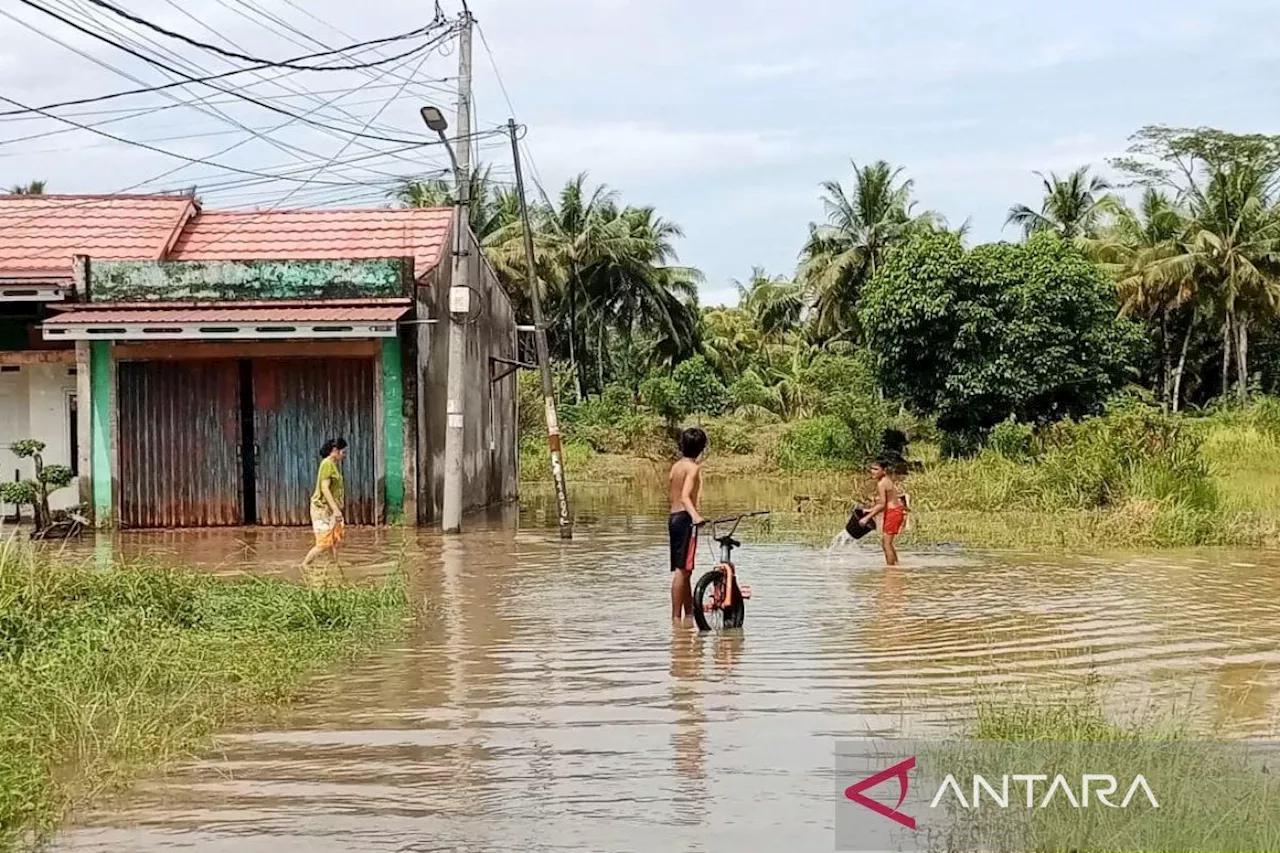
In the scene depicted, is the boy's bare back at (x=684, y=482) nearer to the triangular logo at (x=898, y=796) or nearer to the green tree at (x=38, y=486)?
the triangular logo at (x=898, y=796)

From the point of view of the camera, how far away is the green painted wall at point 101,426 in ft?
63.2

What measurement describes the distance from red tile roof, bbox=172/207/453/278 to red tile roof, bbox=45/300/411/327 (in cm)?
198

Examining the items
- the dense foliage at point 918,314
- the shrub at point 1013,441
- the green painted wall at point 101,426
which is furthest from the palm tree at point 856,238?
the green painted wall at point 101,426

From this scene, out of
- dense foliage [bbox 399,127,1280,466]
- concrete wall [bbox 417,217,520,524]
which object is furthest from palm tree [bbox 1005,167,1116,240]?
concrete wall [bbox 417,217,520,524]

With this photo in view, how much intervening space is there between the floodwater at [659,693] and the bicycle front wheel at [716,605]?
0.57ft

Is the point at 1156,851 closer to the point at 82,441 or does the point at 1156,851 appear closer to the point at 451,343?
the point at 451,343

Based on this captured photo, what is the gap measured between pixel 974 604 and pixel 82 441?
13.0 metres

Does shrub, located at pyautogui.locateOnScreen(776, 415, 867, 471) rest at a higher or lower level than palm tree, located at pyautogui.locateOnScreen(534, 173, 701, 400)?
lower

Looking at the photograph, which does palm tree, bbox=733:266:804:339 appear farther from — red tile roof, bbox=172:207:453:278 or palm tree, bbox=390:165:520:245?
red tile roof, bbox=172:207:453:278

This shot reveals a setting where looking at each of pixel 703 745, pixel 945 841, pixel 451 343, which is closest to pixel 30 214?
pixel 451 343

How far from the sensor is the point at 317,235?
72.3ft

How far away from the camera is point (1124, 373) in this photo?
3250 cm

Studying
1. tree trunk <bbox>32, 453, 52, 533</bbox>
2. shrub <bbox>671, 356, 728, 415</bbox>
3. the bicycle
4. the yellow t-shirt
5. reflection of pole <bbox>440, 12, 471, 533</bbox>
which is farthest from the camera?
shrub <bbox>671, 356, 728, 415</bbox>

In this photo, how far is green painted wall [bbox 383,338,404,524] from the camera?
63.8 ft
